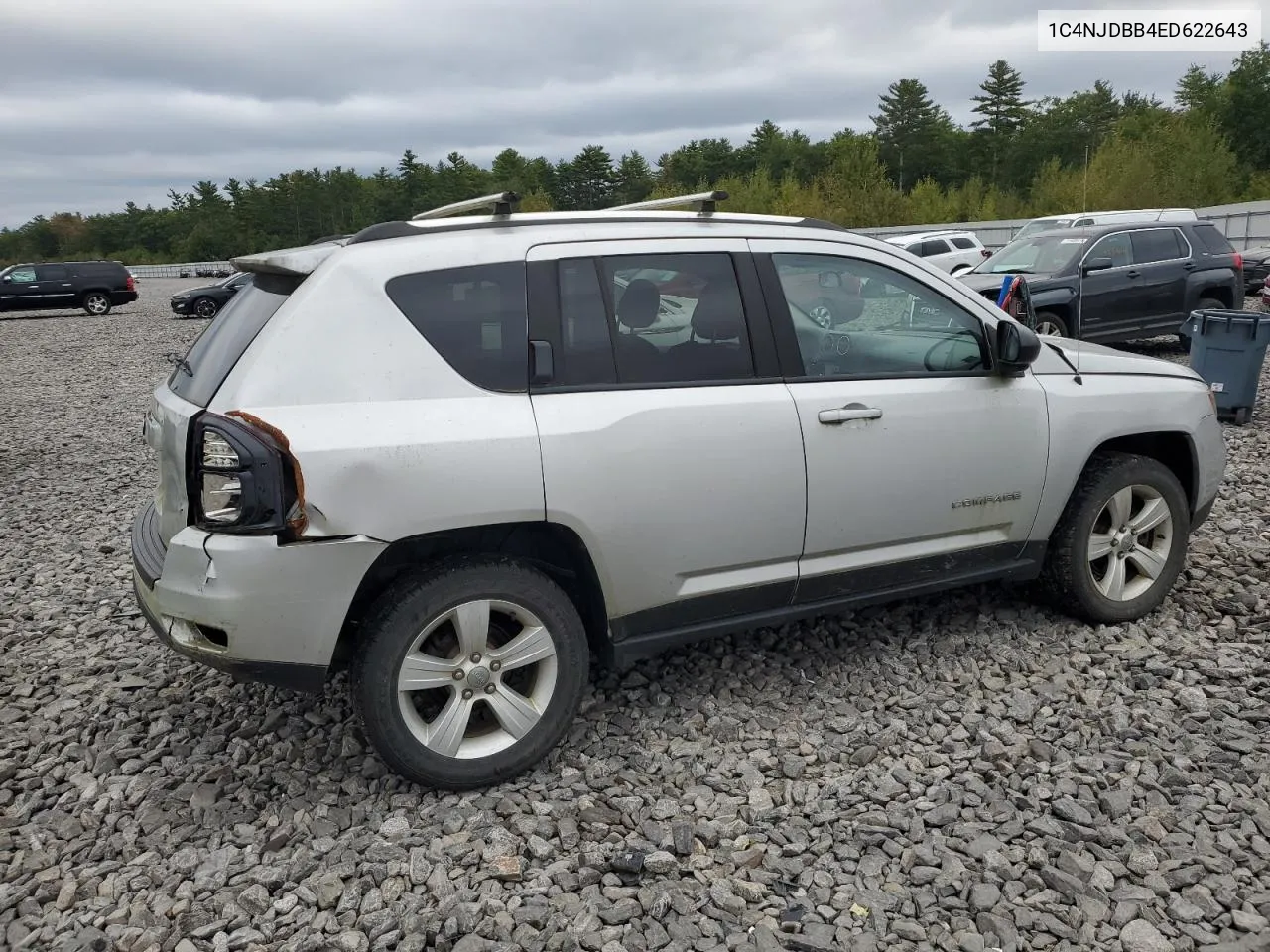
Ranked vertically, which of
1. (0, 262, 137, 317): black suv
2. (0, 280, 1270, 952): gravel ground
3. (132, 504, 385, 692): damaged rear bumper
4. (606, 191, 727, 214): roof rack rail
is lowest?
(0, 280, 1270, 952): gravel ground

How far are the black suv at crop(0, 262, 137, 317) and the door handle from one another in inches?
1217

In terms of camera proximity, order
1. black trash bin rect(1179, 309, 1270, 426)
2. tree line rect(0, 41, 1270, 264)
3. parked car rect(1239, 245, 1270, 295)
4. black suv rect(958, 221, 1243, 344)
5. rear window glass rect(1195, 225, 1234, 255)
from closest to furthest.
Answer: black trash bin rect(1179, 309, 1270, 426) → black suv rect(958, 221, 1243, 344) → rear window glass rect(1195, 225, 1234, 255) → parked car rect(1239, 245, 1270, 295) → tree line rect(0, 41, 1270, 264)

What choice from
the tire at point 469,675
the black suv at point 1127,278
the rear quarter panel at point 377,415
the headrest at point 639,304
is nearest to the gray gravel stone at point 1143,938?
the tire at point 469,675

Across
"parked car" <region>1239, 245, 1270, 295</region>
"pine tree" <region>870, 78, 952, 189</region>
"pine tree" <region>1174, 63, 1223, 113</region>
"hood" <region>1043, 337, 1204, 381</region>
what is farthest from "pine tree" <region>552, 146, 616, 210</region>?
"hood" <region>1043, 337, 1204, 381</region>

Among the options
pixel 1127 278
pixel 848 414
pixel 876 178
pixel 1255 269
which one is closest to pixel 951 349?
pixel 848 414

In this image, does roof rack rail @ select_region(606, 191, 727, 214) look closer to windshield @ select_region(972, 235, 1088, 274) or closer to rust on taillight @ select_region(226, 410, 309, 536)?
rust on taillight @ select_region(226, 410, 309, 536)

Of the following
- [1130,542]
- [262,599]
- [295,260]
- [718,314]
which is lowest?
[1130,542]

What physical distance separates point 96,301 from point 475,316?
3069cm

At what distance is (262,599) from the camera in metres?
2.97

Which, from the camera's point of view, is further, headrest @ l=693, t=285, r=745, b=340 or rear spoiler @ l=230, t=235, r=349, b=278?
headrest @ l=693, t=285, r=745, b=340

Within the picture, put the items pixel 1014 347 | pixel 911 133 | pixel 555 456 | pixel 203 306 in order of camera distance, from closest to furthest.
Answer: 1. pixel 555 456
2. pixel 1014 347
3. pixel 203 306
4. pixel 911 133

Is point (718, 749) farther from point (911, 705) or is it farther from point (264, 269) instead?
point (264, 269)

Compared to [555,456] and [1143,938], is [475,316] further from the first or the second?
[1143,938]

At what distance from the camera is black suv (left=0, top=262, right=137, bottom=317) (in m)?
28.7
